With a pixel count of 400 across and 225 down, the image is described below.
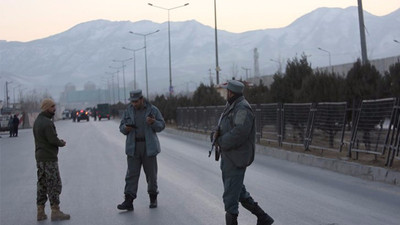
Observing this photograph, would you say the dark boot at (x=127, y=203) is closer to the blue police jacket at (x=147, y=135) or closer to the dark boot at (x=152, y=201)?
the dark boot at (x=152, y=201)

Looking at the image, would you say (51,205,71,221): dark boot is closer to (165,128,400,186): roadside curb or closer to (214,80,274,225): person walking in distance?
(214,80,274,225): person walking in distance

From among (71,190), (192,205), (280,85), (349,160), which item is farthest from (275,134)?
(192,205)

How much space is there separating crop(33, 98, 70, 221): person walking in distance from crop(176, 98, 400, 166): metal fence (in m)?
7.54

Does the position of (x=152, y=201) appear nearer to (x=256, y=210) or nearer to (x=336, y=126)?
(x=256, y=210)

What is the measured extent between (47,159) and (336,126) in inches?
393

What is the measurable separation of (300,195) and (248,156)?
165 inches

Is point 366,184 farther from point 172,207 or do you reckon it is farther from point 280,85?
point 280,85

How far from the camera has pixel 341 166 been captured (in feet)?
47.5

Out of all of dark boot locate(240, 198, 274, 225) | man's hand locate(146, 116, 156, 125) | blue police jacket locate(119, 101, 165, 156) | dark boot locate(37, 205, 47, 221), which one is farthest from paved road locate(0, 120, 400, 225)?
man's hand locate(146, 116, 156, 125)

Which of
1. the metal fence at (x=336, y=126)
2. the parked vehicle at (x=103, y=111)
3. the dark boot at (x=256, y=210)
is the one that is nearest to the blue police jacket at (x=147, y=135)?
the dark boot at (x=256, y=210)

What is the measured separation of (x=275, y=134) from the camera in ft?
71.3

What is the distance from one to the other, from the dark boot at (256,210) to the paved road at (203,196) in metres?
0.75

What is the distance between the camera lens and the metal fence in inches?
547

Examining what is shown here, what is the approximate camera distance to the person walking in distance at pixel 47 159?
29.3ft
